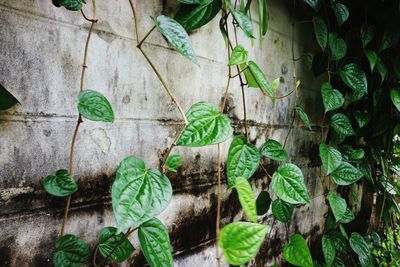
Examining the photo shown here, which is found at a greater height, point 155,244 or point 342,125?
point 342,125

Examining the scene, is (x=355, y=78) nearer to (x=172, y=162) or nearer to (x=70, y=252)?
(x=172, y=162)

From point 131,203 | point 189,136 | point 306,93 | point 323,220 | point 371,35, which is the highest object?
point 371,35

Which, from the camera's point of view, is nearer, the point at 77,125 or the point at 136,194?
the point at 136,194

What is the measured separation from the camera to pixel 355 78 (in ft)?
4.00

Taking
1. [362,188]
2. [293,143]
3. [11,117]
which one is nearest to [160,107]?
[11,117]

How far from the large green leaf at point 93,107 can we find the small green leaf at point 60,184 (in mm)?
128

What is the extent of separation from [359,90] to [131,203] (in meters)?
1.09

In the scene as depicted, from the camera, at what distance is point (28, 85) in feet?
1.88

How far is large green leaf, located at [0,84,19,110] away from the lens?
1.67ft

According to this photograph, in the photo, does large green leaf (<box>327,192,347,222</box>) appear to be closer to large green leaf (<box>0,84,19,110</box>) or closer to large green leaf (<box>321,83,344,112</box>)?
large green leaf (<box>321,83,344,112</box>)

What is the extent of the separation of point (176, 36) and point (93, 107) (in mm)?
215

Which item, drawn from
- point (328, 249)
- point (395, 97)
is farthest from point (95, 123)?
point (395, 97)

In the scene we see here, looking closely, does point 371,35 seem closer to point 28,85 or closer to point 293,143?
point 293,143

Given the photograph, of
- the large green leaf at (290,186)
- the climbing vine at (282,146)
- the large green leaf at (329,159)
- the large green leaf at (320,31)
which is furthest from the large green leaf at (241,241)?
the large green leaf at (320,31)
